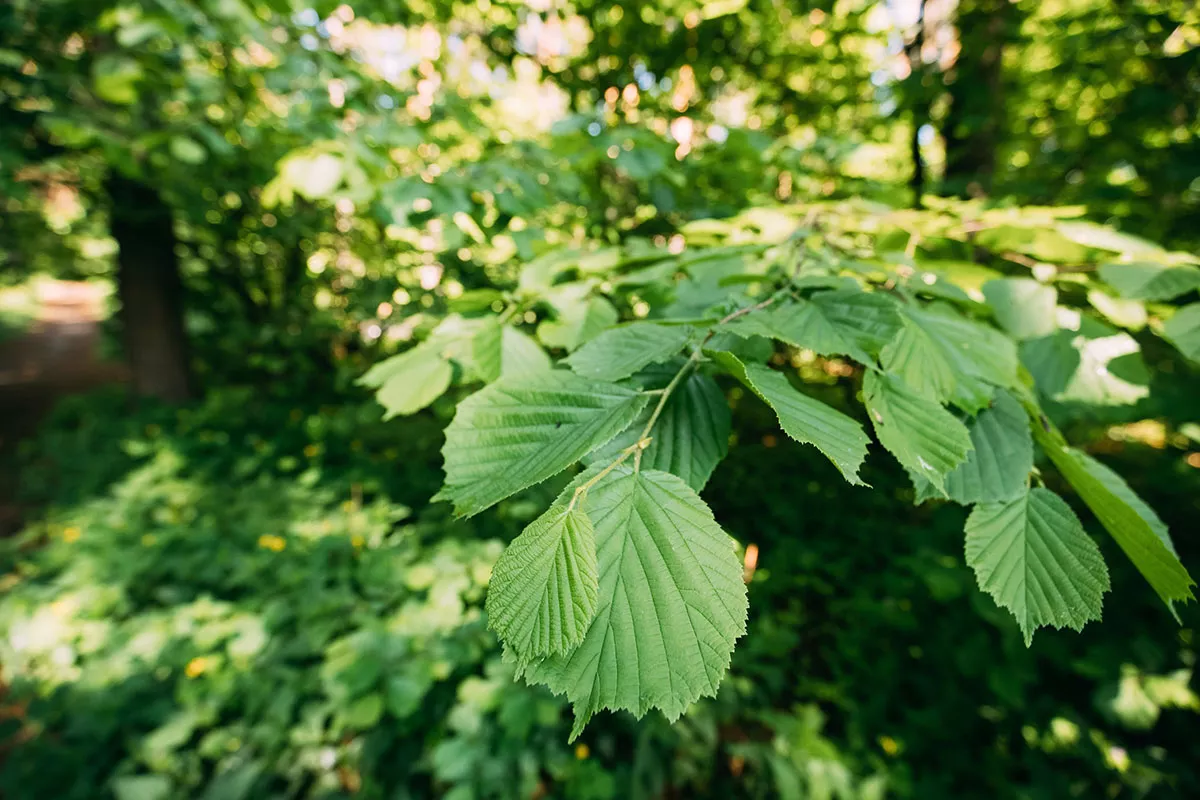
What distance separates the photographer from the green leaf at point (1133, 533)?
666 millimetres

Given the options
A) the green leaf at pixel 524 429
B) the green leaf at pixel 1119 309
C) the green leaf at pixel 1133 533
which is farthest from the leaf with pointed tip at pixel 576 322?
the green leaf at pixel 1119 309

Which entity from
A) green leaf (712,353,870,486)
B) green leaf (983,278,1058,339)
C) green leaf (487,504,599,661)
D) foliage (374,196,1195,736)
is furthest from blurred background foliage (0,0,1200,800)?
green leaf (487,504,599,661)

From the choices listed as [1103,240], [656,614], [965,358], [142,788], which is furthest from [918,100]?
[142,788]

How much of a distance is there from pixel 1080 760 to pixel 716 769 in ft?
4.79

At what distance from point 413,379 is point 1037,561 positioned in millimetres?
1034

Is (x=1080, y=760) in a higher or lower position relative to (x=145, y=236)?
lower

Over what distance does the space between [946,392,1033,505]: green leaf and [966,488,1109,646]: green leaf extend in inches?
0.7

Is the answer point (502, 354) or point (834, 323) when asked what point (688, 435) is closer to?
point (834, 323)

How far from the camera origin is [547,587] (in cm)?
56

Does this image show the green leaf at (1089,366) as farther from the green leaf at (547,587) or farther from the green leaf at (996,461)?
the green leaf at (547,587)

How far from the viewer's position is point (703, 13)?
2865 mm

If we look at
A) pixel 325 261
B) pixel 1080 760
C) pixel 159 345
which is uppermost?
pixel 325 261

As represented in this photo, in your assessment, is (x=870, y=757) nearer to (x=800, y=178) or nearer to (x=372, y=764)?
(x=372, y=764)

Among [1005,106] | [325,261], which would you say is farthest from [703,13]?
[325,261]
